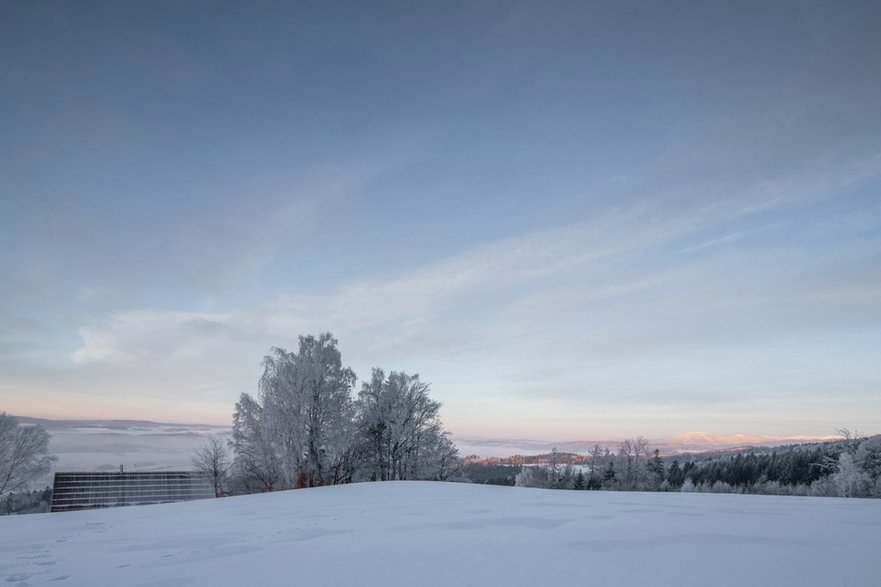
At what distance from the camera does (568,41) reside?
12867 millimetres

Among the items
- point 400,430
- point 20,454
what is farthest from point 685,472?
point 20,454

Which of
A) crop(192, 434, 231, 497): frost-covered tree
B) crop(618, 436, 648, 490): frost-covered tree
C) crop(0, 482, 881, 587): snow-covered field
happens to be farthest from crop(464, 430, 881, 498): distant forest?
crop(0, 482, 881, 587): snow-covered field

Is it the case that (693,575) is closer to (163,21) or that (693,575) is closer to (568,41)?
(568,41)

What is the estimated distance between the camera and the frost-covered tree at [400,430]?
31047 millimetres

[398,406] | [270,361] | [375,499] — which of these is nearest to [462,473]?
[398,406]

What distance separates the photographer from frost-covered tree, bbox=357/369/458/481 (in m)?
31.0

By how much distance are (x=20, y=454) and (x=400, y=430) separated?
912 inches

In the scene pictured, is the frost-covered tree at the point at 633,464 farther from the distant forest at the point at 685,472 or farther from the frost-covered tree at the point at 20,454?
the frost-covered tree at the point at 20,454

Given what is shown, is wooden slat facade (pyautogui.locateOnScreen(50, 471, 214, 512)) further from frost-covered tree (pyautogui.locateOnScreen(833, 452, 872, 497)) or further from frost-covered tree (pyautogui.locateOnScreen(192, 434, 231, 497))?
frost-covered tree (pyautogui.locateOnScreen(833, 452, 872, 497))

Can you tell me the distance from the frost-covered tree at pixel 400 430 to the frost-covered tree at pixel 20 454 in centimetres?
2006

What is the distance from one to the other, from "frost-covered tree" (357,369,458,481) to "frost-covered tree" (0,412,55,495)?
20061 mm

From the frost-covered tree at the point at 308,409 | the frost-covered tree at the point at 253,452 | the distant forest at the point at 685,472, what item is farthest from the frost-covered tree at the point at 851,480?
the frost-covered tree at the point at 253,452

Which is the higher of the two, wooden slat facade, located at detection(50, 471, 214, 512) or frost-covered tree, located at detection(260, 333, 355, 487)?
frost-covered tree, located at detection(260, 333, 355, 487)

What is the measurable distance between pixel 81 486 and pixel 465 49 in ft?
108
